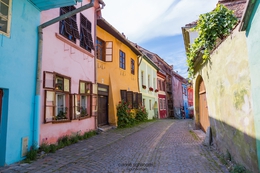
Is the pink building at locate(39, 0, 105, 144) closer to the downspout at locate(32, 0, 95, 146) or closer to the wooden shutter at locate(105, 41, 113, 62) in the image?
the downspout at locate(32, 0, 95, 146)

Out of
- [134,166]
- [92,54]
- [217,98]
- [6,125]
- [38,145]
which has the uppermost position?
[92,54]

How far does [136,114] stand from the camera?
15656mm

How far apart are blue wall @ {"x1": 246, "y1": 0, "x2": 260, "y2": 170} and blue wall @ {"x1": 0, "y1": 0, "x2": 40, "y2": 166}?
5029mm

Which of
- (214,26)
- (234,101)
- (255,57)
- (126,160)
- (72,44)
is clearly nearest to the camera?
(255,57)

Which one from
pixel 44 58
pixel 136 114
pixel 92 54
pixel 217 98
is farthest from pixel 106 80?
pixel 217 98

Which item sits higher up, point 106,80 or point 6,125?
point 106,80

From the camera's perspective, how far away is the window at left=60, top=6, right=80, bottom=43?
7.54 meters

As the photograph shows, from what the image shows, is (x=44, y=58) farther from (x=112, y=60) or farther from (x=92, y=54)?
(x=112, y=60)

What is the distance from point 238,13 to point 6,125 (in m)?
10.4

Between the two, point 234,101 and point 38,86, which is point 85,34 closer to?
point 38,86

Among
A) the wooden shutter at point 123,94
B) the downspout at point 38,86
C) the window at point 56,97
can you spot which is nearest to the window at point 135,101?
the wooden shutter at point 123,94

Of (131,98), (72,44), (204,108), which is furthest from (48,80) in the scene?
(131,98)

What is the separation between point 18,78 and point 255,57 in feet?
16.9

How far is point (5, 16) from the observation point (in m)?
4.88
